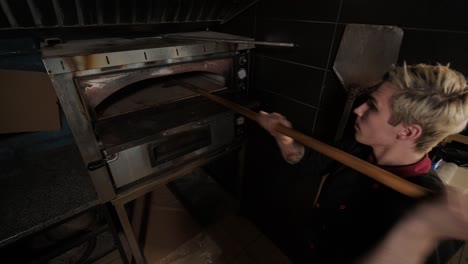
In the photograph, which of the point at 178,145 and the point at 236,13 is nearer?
the point at 178,145

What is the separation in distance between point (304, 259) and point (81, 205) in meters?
Result: 1.48

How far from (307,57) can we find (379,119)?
52 centimetres

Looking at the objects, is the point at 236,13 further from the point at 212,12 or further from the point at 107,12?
the point at 107,12

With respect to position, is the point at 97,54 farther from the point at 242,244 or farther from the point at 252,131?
the point at 242,244

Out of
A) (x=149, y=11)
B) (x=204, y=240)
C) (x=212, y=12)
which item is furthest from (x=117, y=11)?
(x=204, y=240)

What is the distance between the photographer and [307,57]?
3.69ft

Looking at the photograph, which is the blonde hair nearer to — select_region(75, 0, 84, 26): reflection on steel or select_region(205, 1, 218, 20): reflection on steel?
select_region(205, 1, 218, 20): reflection on steel

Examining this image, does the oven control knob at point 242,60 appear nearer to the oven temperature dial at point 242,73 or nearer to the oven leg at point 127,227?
the oven temperature dial at point 242,73

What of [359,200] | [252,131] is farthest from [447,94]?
[252,131]

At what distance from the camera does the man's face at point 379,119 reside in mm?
730

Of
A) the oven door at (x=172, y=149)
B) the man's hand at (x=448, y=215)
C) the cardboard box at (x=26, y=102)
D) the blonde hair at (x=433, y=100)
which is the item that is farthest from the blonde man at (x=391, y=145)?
the cardboard box at (x=26, y=102)

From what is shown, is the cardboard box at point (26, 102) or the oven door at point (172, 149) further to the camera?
the cardboard box at point (26, 102)

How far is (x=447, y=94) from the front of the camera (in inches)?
25.3

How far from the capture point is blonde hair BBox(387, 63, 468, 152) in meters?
0.64
